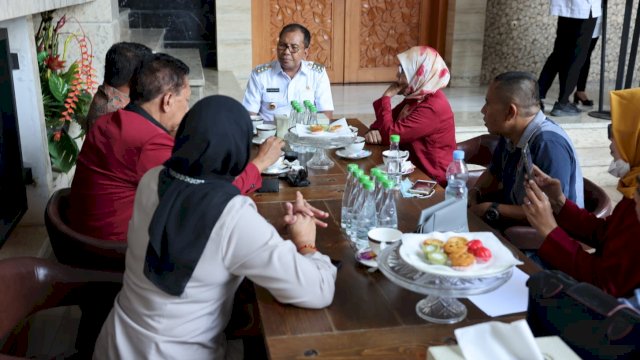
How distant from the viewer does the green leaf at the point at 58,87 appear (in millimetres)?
3354

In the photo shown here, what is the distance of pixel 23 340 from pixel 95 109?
42.0 inches

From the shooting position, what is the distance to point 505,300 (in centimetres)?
162

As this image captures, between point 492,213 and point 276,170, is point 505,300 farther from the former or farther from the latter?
point 276,170

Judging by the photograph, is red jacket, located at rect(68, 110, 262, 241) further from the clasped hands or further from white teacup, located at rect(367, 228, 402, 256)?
the clasped hands

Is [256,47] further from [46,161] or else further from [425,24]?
[46,161]

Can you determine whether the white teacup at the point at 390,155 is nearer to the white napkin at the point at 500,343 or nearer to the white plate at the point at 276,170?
the white plate at the point at 276,170

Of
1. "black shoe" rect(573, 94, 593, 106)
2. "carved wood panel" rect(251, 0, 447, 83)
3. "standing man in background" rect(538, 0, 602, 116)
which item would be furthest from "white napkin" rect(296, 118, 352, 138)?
"carved wood panel" rect(251, 0, 447, 83)

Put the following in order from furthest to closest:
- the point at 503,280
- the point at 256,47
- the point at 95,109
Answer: the point at 256,47, the point at 95,109, the point at 503,280

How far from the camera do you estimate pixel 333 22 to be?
22.7 ft

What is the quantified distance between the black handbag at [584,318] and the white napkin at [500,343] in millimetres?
146

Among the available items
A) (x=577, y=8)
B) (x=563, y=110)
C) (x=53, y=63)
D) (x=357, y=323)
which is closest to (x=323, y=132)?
(x=357, y=323)

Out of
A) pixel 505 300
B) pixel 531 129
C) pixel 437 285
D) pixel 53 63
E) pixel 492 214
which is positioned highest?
pixel 53 63

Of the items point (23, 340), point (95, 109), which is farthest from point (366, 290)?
point (95, 109)

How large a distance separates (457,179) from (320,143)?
71 centimetres
